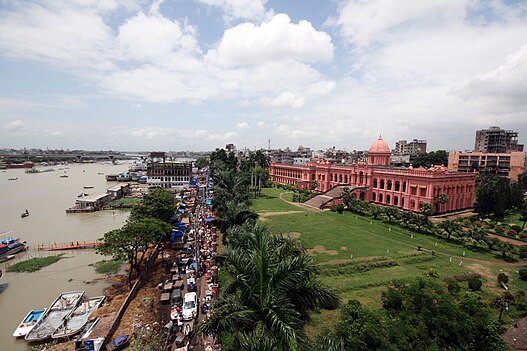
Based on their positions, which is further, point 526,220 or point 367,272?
point 526,220

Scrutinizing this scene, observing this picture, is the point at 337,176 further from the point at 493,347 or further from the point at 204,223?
the point at 493,347

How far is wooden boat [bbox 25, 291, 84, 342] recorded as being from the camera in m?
17.7

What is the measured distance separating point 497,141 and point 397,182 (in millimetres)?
76373

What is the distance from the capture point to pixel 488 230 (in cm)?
3622

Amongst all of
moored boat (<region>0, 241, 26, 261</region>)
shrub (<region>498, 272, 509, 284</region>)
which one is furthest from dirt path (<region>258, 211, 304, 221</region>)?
moored boat (<region>0, 241, 26, 261</region>)

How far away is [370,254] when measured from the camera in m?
27.0

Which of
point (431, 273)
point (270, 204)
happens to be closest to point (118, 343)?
point (431, 273)

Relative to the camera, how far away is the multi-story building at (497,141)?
93500mm

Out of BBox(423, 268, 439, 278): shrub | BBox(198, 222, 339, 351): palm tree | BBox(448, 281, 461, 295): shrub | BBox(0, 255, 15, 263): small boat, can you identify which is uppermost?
BBox(198, 222, 339, 351): palm tree

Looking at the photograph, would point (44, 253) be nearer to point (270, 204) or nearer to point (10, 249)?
point (10, 249)

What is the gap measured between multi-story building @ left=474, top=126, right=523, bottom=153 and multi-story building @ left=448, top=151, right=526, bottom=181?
24656 millimetres

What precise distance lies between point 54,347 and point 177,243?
15.9m

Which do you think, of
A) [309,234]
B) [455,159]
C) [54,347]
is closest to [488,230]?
[309,234]

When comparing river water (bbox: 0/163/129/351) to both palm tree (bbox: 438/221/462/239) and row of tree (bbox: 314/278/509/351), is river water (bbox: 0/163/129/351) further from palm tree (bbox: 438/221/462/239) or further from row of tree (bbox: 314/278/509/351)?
palm tree (bbox: 438/221/462/239)
